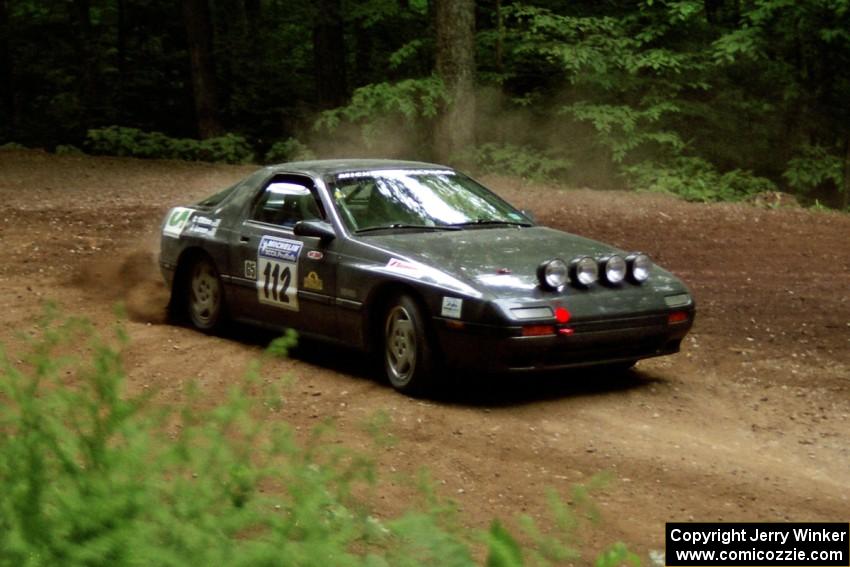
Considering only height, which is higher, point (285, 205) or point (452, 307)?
point (285, 205)

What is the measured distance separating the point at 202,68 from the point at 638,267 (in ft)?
69.4

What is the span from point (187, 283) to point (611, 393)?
4.05m

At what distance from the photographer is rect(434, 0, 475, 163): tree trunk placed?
68.7 ft

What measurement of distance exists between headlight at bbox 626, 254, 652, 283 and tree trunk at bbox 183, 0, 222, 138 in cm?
2018

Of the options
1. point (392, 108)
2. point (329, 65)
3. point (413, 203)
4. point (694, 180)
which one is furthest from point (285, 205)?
point (329, 65)

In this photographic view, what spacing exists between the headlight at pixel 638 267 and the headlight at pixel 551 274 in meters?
0.62

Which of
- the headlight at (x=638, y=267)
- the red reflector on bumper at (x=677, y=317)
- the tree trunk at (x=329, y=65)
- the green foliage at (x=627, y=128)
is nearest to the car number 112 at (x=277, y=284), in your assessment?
the headlight at (x=638, y=267)

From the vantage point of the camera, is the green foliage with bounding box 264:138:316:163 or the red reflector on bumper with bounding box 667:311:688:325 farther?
the green foliage with bounding box 264:138:316:163

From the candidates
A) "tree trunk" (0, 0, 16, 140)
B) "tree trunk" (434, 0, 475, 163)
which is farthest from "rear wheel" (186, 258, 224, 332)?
"tree trunk" (0, 0, 16, 140)

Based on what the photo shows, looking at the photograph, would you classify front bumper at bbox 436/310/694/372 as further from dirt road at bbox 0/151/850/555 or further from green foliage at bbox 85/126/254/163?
green foliage at bbox 85/126/254/163

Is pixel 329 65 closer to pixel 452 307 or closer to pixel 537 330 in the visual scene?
pixel 452 307

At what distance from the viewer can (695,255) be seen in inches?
567

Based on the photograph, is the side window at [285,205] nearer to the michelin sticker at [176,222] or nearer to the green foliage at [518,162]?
the michelin sticker at [176,222]

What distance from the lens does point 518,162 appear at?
21.8 m
